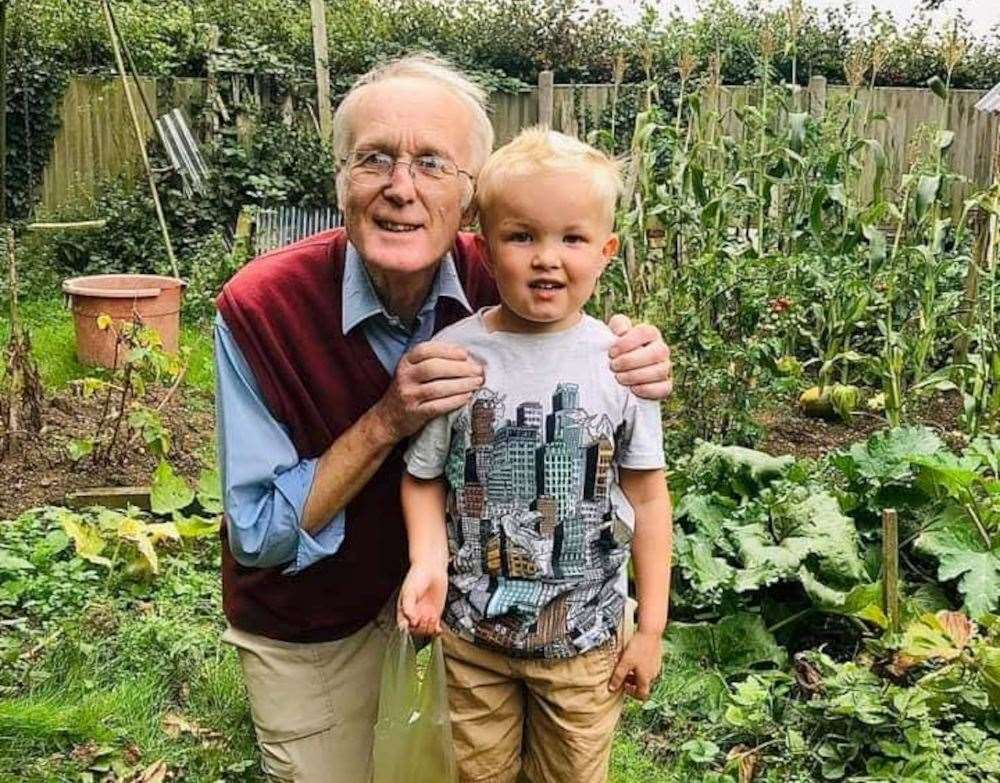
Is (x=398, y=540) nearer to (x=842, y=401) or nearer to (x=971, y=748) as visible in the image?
(x=971, y=748)

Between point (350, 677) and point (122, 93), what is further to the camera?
point (122, 93)

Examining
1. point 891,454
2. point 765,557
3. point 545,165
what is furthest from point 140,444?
point 545,165

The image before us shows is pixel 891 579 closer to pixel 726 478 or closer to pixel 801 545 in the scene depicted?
pixel 801 545

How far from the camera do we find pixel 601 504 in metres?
1.85

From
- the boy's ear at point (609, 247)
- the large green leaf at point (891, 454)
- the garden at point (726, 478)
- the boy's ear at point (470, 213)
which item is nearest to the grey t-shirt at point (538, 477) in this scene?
the boy's ear at point (609, 247)

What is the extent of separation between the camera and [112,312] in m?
6.66

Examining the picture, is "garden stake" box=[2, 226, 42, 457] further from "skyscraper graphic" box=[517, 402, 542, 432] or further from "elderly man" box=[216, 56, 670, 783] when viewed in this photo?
"skyscraper graphic" box=[517, 402, 542, 432]

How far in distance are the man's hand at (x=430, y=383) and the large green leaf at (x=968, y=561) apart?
1.86 m

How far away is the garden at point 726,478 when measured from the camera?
114 inches

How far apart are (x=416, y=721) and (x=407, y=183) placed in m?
0.86

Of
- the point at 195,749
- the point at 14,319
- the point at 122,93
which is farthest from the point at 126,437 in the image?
the point at 122,93

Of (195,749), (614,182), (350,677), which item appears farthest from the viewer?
(195,749)

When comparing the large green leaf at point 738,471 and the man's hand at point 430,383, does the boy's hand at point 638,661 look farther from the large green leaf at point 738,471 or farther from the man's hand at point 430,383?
the large green leaf at point 738,471

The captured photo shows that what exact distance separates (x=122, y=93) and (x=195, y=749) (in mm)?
8761
